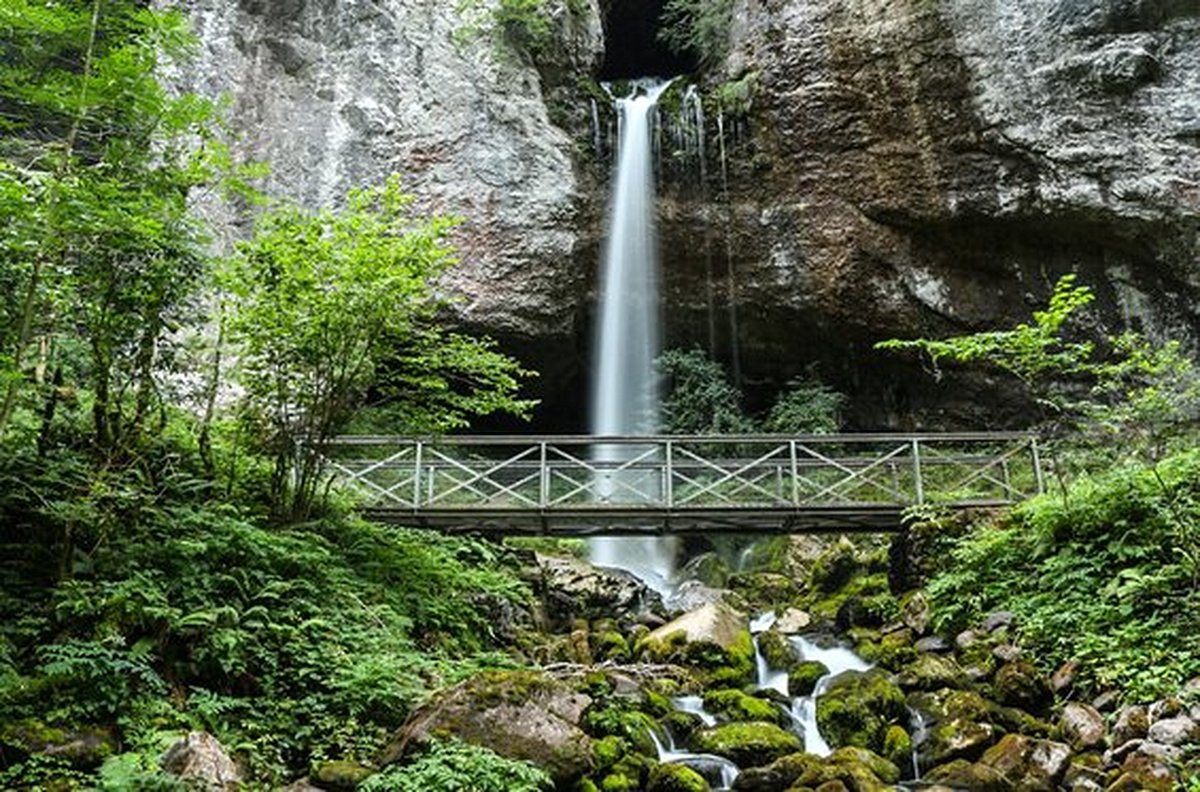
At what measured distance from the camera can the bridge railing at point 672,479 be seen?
10531 millimetres

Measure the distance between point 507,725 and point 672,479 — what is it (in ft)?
19.0

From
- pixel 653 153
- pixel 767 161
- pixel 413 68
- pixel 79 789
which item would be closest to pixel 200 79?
pixel 413 68

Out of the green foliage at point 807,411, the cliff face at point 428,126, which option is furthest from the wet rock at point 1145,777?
the cliff face at point 428,126

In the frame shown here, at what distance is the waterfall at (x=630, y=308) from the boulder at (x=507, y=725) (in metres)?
10.3

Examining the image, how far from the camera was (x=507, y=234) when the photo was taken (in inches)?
600

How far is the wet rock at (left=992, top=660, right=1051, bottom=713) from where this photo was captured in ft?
22.6

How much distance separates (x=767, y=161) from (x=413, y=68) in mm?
6667

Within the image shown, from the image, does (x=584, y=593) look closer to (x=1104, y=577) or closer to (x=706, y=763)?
(x=706, y=763)

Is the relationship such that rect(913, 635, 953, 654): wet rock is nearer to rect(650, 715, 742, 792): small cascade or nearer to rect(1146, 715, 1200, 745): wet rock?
rect(1146, 715, 1200, 745): wet rock

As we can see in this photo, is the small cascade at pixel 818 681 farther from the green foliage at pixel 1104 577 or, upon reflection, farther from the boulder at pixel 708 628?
the green foliage at pixel 1104 577

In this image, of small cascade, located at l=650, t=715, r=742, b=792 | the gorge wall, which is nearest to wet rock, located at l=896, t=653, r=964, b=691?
small cascade, located at l=650, t=715, r=742, b=792

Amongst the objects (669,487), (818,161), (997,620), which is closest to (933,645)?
(997,620)

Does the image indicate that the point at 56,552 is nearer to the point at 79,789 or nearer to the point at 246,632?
the point at 246,632

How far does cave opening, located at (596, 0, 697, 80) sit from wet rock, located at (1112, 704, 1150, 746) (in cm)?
1779
